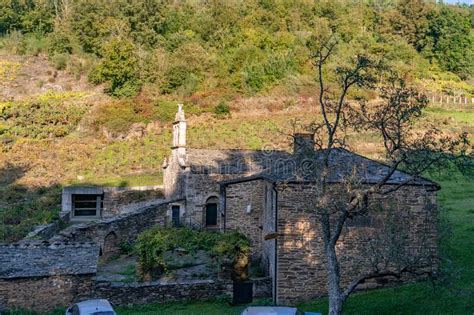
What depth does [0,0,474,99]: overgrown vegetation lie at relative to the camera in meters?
64.7

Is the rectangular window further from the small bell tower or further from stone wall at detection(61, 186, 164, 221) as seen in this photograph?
stone wall at detection(61, 186, 164, 221)

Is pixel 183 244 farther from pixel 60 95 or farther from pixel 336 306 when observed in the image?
pixel 60 95

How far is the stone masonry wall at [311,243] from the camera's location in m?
16.4

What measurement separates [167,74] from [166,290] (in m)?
50.4

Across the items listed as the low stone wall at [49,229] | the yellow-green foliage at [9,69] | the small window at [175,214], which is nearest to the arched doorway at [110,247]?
the low stone wall at [49,229]

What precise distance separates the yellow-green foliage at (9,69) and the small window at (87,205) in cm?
3831

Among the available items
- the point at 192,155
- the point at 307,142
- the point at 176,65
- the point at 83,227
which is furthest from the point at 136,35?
the point at 307,142

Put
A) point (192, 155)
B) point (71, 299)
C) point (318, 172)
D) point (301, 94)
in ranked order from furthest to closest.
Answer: point (301, 94), point (192, 155), point (71, 299), point (318, 172)

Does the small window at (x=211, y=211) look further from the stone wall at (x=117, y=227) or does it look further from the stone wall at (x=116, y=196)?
the stone wall at (x=116, y=196)

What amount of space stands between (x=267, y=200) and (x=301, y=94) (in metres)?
44.7

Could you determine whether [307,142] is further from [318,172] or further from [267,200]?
[267,200]

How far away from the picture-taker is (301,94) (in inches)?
2474

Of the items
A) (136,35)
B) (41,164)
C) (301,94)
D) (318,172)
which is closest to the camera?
(318,172)

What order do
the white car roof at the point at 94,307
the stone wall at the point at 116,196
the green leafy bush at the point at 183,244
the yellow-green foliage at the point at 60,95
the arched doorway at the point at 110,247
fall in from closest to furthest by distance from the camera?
the white car roof at the point at 94,307 < the green leafy bush at the point at 183,244 < the arched doorway at the point at 110,247 < the stone wall at the point at 116,196 < the yellow-green foliage at the point at 60,95
